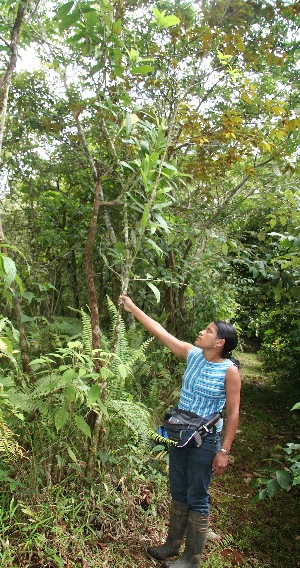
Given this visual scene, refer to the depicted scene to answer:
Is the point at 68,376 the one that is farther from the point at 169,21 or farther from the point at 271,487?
the point at 169,21

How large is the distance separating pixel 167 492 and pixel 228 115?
12.4ft

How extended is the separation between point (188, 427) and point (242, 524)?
56.7 inches

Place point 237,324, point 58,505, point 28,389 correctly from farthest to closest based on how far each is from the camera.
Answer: point 237,324
point 28,389
point 58,505

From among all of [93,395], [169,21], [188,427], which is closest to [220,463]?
[188,427]

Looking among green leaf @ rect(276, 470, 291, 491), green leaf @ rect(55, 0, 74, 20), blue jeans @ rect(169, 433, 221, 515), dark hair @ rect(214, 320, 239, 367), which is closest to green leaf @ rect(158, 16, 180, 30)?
green leaf @ rect(55, 0, 74, 20)

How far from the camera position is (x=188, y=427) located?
2705 mm

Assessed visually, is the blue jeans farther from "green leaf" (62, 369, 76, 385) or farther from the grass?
"green leaf" (62, 369, 76, 385)

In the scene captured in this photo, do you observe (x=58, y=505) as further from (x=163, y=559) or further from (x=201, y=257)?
(x=201, y=257)

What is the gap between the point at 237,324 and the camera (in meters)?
9.04

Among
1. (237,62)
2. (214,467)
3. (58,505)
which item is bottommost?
(58,505)

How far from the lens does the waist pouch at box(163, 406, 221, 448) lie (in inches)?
105

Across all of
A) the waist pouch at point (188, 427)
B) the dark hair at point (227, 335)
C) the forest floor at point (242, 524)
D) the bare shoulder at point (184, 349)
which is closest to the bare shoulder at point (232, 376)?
the dark hair at point (227, 335)

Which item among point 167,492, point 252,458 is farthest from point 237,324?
point 167,492

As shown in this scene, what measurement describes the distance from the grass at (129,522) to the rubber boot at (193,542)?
19 centimetres
